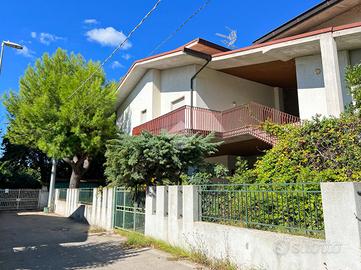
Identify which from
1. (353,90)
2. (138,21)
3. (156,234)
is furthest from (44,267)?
(353,90)

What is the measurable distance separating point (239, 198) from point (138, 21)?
5.35m

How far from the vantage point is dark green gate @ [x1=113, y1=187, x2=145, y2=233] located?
9781 millimetres

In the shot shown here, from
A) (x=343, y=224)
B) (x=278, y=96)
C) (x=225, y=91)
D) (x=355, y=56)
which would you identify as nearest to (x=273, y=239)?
(x=343, y=224)

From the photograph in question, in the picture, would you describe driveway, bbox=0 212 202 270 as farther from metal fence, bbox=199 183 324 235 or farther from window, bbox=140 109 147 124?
window, bbox=140 109 147 124

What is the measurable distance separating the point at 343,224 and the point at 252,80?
12989 mm

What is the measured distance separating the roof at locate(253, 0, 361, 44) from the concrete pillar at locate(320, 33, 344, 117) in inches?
75.3

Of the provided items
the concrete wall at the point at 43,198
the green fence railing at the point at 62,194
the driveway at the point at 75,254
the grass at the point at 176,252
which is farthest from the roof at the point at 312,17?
the concrete wall at the point at 43,198

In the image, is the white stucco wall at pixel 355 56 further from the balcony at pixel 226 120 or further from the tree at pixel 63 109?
the tree at pixel 63 109

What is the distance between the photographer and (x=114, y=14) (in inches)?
340

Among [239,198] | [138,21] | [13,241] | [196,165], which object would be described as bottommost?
[13,241]

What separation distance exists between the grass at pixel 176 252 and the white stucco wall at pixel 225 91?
7.32 meters

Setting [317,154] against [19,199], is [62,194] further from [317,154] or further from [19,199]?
[317,154]

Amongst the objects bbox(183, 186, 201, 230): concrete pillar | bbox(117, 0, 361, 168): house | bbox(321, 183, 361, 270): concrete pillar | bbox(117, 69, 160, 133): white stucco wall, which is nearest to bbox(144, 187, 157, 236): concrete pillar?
bbox(183, 186, 201, 230): concrete pillar

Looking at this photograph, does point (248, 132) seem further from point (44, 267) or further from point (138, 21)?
point (44, 267)
